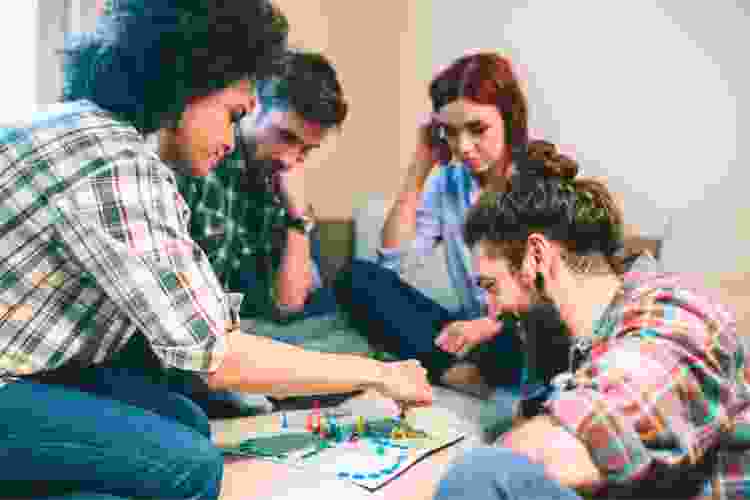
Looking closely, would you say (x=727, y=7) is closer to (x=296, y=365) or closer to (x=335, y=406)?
(x=335, y=406)

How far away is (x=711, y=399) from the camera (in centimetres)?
84

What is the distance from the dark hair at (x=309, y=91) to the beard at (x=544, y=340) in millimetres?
679

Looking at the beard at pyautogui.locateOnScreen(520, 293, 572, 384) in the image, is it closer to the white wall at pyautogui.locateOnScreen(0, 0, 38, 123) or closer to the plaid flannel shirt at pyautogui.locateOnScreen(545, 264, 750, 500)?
the plaid flannel shirt at pyautogui.locateOnScreen(545, 264, 750, 500)

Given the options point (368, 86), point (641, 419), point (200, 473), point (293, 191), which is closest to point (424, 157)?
point (293, 191)

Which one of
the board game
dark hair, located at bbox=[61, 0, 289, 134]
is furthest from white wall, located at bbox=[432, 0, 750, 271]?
dark hair, located at bbox=[61, 0, 289, 134]

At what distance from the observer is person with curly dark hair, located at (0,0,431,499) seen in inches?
35.2

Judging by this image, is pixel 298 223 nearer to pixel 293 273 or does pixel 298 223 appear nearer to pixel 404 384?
pixel 293 273

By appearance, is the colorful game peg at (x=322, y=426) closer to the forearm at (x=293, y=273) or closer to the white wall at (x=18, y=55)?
the forearm at (x=293, y=273)

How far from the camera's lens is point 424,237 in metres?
2.06

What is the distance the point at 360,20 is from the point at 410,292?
1.28 metres

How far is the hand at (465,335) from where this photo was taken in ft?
5.66

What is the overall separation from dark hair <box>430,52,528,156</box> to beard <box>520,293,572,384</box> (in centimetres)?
62

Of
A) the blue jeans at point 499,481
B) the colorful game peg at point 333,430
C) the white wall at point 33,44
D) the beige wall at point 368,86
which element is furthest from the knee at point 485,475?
the beige wall at point 368,86

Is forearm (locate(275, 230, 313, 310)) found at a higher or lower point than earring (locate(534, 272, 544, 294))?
lower
